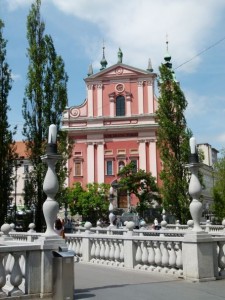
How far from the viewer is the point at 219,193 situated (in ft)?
142

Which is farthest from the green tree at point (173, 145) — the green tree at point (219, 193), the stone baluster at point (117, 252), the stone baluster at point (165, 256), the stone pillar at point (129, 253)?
the stone baluster at point (165, 256)

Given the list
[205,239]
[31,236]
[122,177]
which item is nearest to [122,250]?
[205,239]

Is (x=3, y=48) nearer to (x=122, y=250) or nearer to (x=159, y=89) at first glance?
(x=159, y=89)

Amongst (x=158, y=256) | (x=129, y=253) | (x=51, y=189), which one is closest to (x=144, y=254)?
(x=129, y=253)

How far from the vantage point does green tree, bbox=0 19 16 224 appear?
2575cm

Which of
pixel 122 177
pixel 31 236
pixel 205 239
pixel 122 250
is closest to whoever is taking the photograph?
pixel 205 239

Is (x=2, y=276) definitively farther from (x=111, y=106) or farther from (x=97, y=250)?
(x=111, y=106)

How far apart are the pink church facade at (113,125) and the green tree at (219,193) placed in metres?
12.0

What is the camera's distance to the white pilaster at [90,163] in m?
57.8

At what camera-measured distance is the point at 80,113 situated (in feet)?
196

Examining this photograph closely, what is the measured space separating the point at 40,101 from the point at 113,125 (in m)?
30.7

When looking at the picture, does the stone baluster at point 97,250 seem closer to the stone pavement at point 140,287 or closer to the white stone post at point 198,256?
the stone pavement at point 140,287

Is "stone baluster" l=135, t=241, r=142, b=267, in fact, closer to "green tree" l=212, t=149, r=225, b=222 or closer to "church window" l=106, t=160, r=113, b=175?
"green tree" l=212, t=149, r=225, b=222

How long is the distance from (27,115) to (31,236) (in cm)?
1085
